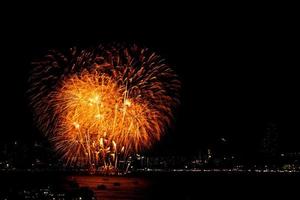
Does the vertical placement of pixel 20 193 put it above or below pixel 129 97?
below

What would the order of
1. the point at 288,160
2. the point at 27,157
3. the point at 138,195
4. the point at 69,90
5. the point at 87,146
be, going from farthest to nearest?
the point at 27,157
the point at 288,160
the point at 87,146
the point at 69,90
the point at 138,195

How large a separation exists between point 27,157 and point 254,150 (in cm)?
5005

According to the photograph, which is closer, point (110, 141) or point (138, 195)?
point (138, 195)

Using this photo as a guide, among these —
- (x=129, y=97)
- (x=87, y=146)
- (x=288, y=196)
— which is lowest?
(x=288, y=196)

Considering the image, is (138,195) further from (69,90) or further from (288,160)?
(288,160)

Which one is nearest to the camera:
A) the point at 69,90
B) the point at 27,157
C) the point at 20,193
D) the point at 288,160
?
the point at 20,193

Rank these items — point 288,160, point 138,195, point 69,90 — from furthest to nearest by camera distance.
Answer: point 288,160 < point 69,90 < point 138,195

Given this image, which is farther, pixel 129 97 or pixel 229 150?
pixel 229 150

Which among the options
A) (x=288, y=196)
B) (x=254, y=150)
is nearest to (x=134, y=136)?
(x=288, y=196)

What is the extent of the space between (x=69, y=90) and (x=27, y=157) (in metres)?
83.6

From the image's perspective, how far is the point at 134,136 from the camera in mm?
43031

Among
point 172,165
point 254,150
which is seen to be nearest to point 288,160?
point 254,150

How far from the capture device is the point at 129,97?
42750 millimetres

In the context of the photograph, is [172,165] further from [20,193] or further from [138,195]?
[20,193]
